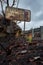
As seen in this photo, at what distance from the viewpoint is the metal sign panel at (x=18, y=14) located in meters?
15.1

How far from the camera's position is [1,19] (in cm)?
1817

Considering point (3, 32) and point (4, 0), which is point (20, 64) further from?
point (4, 0)

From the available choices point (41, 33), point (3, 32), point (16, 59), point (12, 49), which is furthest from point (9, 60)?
point (41, 33)

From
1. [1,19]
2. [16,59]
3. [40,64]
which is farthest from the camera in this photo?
[1,19]

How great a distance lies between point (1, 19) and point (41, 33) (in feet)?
12.6

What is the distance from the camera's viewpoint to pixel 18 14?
619 inches

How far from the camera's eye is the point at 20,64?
707 cm

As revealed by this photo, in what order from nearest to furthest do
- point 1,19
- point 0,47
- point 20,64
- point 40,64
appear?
point 40,64, point 20,64, point 0,47, point 1,19

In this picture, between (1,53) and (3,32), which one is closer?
(1,53)

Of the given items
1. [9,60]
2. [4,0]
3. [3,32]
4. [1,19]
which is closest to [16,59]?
[9,60]

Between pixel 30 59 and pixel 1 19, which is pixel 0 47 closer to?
pixel 30 59

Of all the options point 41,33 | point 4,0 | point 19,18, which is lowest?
point 41,33

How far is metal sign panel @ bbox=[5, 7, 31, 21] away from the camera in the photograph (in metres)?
15.1

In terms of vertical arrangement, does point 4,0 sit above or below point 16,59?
above
